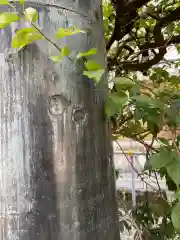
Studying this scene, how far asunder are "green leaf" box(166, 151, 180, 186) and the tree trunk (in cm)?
15

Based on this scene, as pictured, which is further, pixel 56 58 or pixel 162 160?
pixel 162 160

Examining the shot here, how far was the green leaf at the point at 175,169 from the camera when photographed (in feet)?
1.81

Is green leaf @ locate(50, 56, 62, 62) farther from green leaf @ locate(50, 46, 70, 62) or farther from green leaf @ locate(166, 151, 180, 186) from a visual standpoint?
green leaf @ locate(166, 151, 180, 186)

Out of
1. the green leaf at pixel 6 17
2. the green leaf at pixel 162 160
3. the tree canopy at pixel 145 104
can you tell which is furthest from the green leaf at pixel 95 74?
the green leaf at pixel 162 160

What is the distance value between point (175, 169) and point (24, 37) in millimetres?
369

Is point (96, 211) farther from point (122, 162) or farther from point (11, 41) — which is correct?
point (122, 162)

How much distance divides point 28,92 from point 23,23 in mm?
108

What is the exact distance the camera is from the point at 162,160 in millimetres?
584

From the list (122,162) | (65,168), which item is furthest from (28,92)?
(122,162)

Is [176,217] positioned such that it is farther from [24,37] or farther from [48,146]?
[24,37]

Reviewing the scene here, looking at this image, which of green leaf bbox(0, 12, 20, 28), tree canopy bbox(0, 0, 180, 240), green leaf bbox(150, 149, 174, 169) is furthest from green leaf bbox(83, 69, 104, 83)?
green leaf bbox(150, 149, 174, 169)

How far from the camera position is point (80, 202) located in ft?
1.53

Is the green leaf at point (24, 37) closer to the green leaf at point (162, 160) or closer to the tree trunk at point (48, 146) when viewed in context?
the tree trunk at point (48, 146)

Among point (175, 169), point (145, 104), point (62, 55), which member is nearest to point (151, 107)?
point (145, 104)
